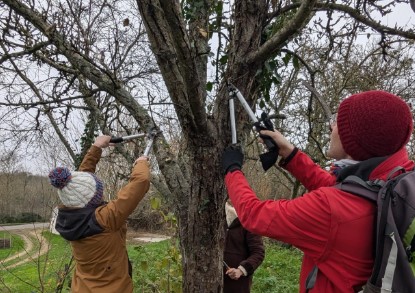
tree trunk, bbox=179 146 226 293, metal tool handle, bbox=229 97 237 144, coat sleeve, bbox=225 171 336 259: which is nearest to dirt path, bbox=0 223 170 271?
tree trunk, bbox=179 146 226 293

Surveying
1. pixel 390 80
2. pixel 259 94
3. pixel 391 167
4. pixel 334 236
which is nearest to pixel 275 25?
pixel 259 94

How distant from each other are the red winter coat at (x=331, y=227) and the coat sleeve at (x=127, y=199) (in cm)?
112

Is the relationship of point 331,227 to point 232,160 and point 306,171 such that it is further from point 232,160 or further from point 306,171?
point 306,171

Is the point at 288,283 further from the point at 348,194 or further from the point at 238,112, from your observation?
the point at 348,194

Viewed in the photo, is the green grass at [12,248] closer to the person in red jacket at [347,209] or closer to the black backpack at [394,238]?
the person in red jacket at [347,209]

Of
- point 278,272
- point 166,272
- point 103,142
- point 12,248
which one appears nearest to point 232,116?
point 103,142

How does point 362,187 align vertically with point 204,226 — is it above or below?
above

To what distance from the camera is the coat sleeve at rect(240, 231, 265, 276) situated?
11.1ft

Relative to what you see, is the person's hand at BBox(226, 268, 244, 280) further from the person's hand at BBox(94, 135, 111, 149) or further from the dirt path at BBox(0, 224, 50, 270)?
the dirt path at BBox(0, 224, 50, 270)

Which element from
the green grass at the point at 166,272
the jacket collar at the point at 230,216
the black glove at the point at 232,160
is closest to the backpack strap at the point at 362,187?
the black glove at the point at 232,160

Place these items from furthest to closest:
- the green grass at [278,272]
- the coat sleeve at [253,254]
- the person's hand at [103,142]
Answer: the green grass at [278,272] → the coat sleeve at [253,254] → the person's hand at [103,142]

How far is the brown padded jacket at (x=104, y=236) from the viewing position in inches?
99.6

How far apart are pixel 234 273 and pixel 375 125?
2179mm

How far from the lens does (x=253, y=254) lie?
3494mm
